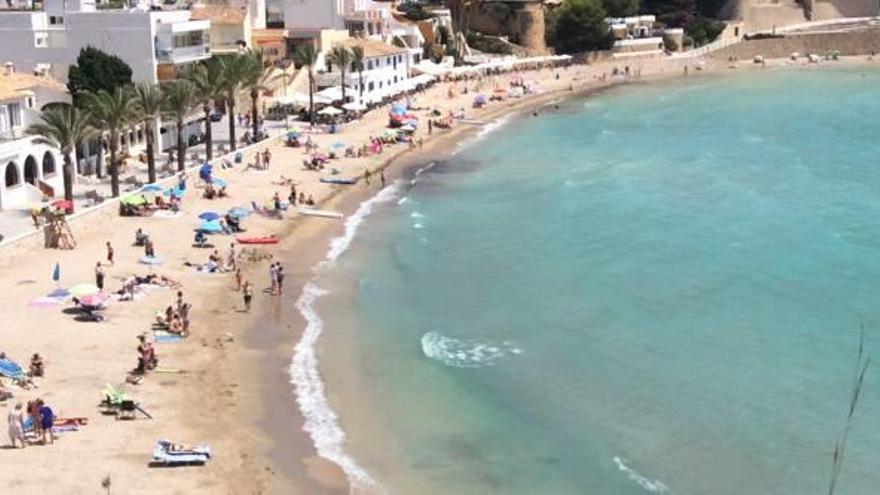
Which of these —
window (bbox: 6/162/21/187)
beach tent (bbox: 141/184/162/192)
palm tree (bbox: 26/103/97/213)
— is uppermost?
palm tree (bbox: 26/103/97/213)

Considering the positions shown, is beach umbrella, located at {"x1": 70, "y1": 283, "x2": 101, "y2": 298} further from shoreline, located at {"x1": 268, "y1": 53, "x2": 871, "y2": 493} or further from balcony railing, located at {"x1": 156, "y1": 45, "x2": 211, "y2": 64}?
balcony railing, located at {"x1": 156, "y1": 45, "x2": 211, "y2": 64}

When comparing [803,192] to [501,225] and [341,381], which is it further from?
[341,381]

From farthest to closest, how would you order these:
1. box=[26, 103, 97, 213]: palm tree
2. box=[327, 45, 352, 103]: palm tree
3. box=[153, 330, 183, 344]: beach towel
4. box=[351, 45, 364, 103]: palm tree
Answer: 1. box=[351, 45, 364, 103]: palm tree
2. box=[327, 45, 352, 103]: palm tree
3. box=[26, 103, 97, 213]: palm tree
4. box=[153, 330, 183, 344]: beach towel

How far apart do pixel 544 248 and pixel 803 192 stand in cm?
2077

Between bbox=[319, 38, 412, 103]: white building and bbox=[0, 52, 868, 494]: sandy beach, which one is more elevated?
bbox=[319, 38, 412, 103]: white building

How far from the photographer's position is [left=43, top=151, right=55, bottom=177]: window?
168 ft

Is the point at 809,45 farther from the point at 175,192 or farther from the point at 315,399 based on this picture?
the point at 315,399

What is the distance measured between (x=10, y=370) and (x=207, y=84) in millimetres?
31922

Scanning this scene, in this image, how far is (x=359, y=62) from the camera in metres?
83.6

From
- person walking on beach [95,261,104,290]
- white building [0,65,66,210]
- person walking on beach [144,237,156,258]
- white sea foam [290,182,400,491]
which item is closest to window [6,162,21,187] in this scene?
white building [0,65,66,210]

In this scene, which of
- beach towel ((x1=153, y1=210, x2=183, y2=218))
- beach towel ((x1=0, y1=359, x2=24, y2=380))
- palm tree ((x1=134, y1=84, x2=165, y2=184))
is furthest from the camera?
palm tree ((x1=134, y1=84, x2=165, y2=184))

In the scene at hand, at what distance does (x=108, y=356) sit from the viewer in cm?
3288

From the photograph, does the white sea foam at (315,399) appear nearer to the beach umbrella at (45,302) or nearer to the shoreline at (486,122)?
the shoreline at (486,122)

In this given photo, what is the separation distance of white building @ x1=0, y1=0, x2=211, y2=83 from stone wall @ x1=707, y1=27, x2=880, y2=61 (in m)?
84.8
